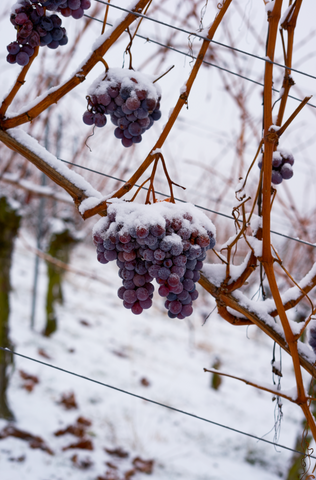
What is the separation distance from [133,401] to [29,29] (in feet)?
12.1

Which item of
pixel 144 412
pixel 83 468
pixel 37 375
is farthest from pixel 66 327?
pixel 83 468

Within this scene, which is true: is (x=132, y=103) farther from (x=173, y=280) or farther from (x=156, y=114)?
(x=173, y=280)

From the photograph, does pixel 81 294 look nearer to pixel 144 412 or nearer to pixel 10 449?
pixel 144 412

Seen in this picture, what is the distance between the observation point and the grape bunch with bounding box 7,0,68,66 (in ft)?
1.82

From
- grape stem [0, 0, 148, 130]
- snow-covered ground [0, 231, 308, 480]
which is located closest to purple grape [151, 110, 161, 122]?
grape stem [0, 0, 148, 130]

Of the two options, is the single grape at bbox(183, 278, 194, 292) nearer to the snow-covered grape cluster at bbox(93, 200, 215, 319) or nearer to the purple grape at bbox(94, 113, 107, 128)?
the snow-covered grape cluster at bbox(93, 200, 215, 319)

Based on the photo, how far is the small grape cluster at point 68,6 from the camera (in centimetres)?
54

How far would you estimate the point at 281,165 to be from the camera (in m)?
0.67

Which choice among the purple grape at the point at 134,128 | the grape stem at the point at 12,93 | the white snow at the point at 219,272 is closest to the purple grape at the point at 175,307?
the white snow at the point at 219,272

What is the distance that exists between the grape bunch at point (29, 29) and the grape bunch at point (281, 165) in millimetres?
419

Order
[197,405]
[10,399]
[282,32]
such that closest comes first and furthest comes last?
[282,32]
[10,399]
[197,405]

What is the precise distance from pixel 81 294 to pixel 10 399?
3.76 meters

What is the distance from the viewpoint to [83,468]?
2.42 meters

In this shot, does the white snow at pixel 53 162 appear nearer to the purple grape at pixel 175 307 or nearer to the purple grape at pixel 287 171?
the purple grape at pixel 175 307
